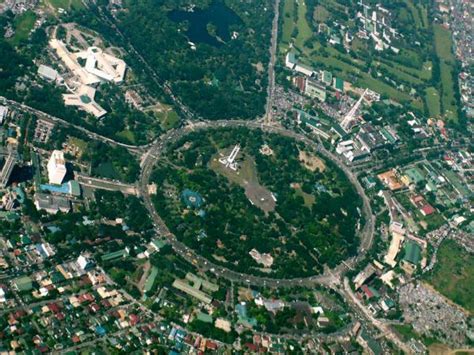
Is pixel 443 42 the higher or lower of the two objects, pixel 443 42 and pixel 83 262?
the higher

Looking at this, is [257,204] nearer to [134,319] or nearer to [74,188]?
[74,188]

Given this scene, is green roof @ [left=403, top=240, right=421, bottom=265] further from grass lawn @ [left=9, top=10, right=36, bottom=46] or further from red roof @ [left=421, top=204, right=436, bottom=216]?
grass lawn @ [left=9, top=10, right=36, bottom=46]

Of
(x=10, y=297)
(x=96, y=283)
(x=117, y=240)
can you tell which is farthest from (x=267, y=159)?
(x=10, y=297)

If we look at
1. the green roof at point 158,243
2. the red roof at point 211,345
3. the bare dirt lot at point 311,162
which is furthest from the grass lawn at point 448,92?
the red roof at point 211,345

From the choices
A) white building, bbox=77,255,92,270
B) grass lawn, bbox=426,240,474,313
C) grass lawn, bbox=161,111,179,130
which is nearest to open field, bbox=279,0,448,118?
grass lawn, bbox=161,111,179,130

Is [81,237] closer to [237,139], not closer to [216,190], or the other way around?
[216,190]

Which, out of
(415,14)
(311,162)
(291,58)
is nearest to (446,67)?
(415,14)
